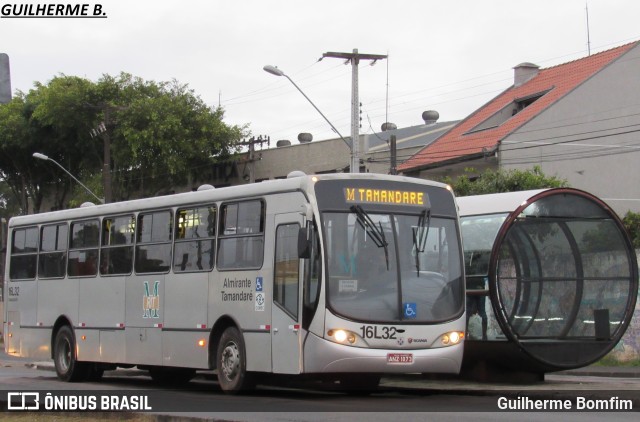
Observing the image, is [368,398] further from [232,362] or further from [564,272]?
[564,272]

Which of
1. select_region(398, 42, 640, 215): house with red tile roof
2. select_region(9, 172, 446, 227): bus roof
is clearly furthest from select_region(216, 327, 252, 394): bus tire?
select_region(398, 42, 640, 215): house with red tile roof

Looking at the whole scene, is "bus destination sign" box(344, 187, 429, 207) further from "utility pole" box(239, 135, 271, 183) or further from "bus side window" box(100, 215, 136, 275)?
"utility pole" box(239, 135, 271, 183)

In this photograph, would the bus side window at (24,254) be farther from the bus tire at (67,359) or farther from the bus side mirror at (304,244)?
the bus side mirror at (304,244)

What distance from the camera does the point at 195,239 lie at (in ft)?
56.1

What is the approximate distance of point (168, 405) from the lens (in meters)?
14.7

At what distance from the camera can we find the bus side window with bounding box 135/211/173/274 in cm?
1780

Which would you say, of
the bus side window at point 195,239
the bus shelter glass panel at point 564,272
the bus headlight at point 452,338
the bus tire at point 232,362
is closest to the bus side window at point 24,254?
the bus side window at point 195,239

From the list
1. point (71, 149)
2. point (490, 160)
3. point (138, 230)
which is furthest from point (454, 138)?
point (138, 230)

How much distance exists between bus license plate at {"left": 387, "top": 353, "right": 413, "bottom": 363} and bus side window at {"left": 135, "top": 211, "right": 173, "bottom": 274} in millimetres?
4948

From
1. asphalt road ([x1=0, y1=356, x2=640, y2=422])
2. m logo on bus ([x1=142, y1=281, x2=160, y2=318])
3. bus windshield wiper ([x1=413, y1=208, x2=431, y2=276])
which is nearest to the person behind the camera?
asphalt road ([x1=0, y1=356, x2=640, y2=422])

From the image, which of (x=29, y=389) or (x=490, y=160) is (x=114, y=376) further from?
(x=490, y=160)

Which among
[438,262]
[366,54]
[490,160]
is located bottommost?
[438,262]

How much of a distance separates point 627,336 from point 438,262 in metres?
10.2

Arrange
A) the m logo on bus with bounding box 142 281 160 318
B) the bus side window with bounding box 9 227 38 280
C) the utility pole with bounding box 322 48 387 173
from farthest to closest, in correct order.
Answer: the utility pole with bounding box 322 48 387 173 → the bus side window with bounding box 9 227 38 280 → the m logo on bus with bounding box 142 281 160 318
